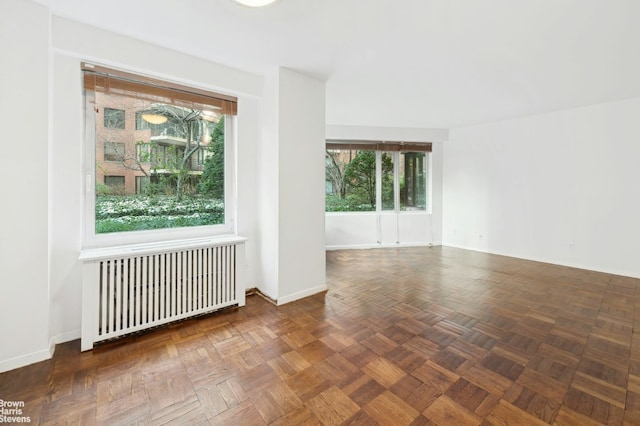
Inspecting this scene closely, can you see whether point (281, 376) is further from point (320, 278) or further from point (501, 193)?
point (501, 193)

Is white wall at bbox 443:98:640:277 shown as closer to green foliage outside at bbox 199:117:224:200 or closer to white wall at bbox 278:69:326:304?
white wall at bbox 278:69:326:304

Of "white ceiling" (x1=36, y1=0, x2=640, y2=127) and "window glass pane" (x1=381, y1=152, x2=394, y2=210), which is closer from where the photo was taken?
"white ceiling" (x1=36, y1=0, x2=640, y2=127)

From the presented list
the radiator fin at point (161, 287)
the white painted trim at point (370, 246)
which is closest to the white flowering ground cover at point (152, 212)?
the radiator fin at point (161, 287)

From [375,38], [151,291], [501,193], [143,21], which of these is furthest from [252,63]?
[501,193]

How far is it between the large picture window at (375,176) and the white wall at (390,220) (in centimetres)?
17

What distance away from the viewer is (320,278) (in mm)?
3461

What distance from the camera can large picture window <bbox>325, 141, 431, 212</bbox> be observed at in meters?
6.17

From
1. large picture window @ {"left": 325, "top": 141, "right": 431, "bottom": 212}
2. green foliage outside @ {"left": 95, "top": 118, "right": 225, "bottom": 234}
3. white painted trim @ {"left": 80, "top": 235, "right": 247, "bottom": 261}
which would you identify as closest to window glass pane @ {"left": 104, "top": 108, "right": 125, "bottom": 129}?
green foliage outside @ {"left": 95, "top": 118, "right": 225, "bottom": 234}

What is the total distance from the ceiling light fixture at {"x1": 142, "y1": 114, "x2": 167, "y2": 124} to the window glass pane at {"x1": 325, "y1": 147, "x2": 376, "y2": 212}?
3.69 metres

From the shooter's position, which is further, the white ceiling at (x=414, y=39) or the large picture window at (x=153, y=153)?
the large picture window at (x=153, y=153)

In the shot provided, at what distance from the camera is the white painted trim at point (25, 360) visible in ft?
6.20

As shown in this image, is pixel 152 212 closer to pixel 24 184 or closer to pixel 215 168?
pixel 215 168

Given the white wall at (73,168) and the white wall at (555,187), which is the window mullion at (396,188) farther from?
the white wall at (73,168)

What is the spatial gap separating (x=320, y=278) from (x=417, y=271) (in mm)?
1741
